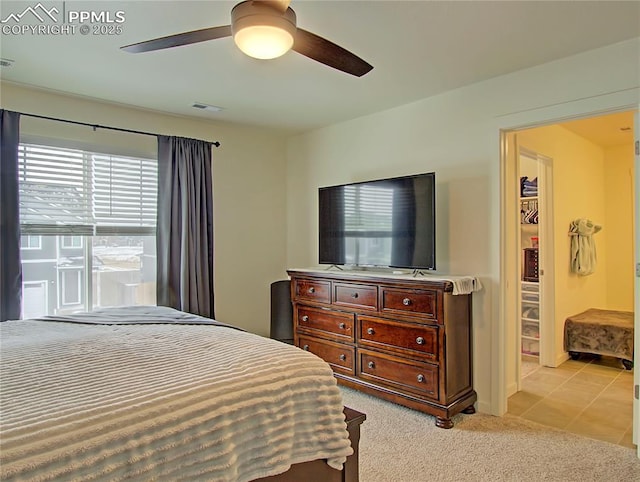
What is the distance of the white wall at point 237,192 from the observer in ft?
12.1

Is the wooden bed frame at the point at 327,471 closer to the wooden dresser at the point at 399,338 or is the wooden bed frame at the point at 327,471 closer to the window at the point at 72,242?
Answer: the wooden dresser at the point at 399,338

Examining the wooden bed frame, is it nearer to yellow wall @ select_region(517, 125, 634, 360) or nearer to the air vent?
the air vent

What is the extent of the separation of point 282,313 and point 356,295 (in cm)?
118

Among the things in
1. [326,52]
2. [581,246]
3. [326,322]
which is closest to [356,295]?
[326,322]

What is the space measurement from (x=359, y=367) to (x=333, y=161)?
6.86ft

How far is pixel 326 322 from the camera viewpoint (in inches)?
147

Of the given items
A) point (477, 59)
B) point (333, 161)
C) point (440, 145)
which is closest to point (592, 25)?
point (477, 59)

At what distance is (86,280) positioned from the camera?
3586 mm

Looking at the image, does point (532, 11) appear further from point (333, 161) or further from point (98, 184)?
point (98, 184)

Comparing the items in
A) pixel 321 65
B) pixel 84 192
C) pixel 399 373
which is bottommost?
pixel 399 373

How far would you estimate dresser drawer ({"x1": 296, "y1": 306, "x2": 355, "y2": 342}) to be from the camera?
11.6ft

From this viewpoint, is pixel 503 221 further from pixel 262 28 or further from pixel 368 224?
pixel 262 28

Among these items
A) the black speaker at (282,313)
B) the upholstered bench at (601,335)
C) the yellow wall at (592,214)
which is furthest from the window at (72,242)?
the upholstered bench at (601,335)

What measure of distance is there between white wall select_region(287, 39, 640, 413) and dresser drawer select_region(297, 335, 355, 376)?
98cm
